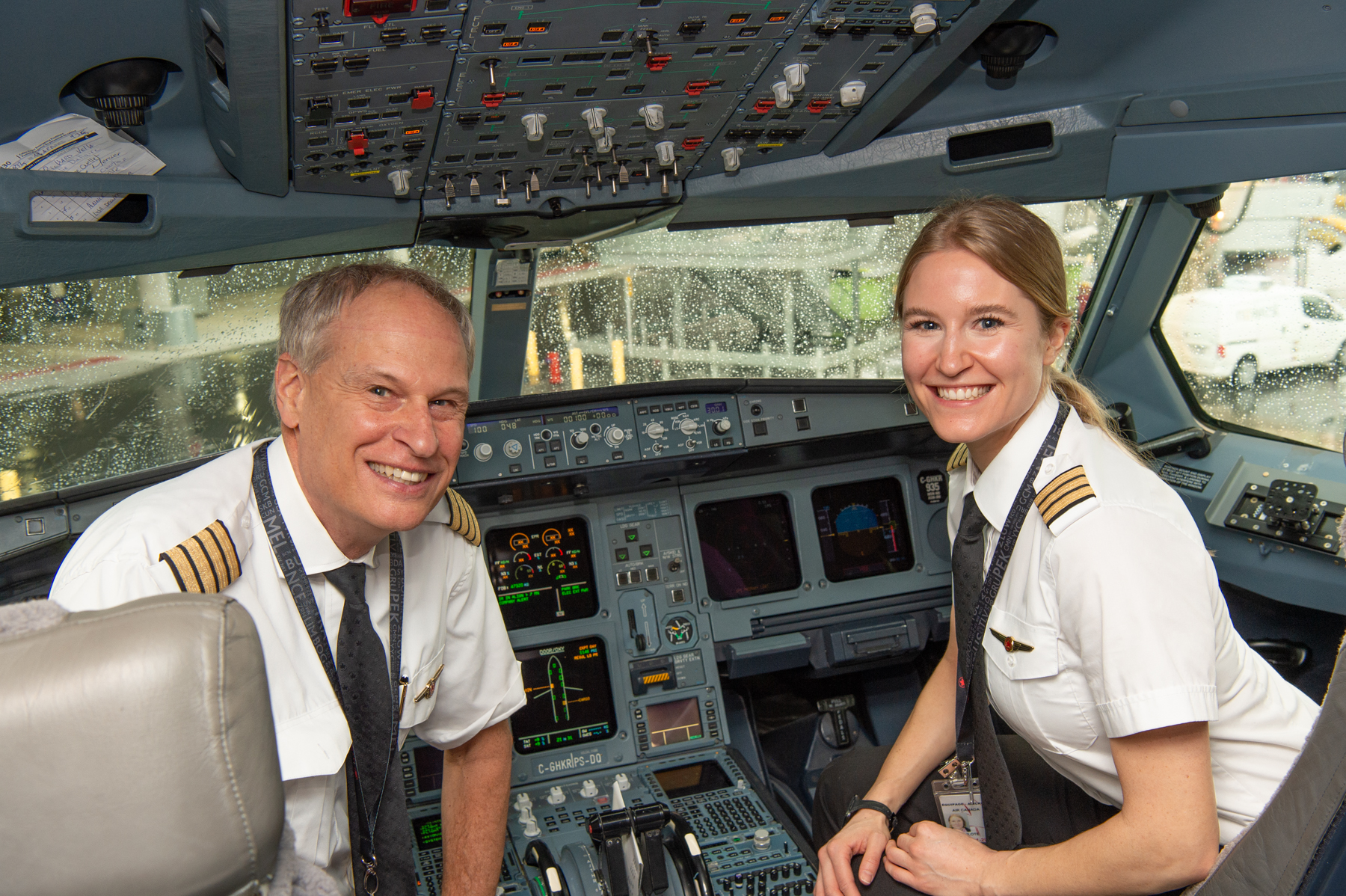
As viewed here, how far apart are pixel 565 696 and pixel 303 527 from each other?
1629 millimetres

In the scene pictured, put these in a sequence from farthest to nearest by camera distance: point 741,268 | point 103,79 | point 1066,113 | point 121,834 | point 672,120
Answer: point 741,268
point 1066,113
point 672,120
point 103,79
point 121,834

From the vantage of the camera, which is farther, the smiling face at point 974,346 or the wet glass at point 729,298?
the wet glass at point 729,298

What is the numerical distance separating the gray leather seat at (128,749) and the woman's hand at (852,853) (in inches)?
45.6

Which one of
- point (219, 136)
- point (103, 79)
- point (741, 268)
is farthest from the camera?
point (741, 268)

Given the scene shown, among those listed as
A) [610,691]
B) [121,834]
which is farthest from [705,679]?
[121,834]

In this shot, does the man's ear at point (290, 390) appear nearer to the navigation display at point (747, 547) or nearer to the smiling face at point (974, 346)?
the smiling face at point (974, 346)

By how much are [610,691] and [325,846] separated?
5.29 ft

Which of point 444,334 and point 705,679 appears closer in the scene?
point 444,334

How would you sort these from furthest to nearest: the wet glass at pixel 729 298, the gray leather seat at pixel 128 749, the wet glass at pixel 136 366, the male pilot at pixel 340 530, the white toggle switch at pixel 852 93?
the wet glass at pixel 729 298
the wet glass at pixel 136 366
the white toggle switch at pixel 852 93
the male pilot at pixel 340 530
the gray leather seat at pixel 128 749

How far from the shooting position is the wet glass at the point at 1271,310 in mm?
2779

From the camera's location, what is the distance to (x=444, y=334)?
1464 mm

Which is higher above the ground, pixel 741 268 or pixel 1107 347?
pixel 741 268

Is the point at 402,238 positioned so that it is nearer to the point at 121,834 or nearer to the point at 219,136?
the point at 219,136

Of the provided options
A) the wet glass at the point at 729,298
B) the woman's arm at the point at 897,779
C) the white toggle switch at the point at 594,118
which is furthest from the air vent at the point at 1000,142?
the woman's arm at the point at 897,779
